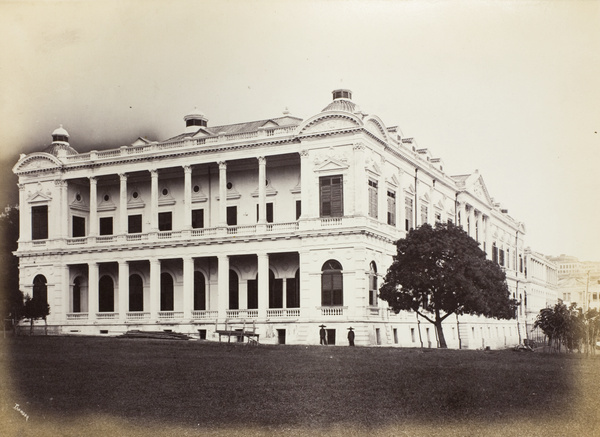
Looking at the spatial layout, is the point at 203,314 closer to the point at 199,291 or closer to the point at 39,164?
the point at 199,291

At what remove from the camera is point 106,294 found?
4012 centimetres

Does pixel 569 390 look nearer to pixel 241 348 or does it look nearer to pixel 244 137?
pixel 241 348

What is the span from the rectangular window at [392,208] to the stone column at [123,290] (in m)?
13.8

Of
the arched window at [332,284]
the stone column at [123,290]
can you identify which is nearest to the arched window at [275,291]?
the arched window at [332,284]

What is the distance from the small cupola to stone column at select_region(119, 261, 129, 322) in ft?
41.1

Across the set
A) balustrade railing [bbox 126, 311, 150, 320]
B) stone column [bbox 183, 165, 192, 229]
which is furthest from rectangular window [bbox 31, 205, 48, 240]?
stone column [bbox 183, 165, 192, 229]

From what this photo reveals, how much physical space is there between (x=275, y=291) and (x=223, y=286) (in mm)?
3295

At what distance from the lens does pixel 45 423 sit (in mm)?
17031

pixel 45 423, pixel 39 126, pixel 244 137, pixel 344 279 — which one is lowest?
pixel 45 423

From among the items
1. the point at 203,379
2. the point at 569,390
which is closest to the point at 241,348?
the point at 203,379

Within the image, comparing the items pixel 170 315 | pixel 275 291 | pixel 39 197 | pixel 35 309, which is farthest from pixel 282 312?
pixel 39 197

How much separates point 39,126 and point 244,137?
727 inches

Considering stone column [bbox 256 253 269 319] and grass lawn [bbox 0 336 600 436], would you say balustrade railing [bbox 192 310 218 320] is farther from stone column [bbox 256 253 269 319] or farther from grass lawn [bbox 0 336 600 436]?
grass lawn [bbox 0 336 600 436]

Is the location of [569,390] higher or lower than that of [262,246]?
lower
